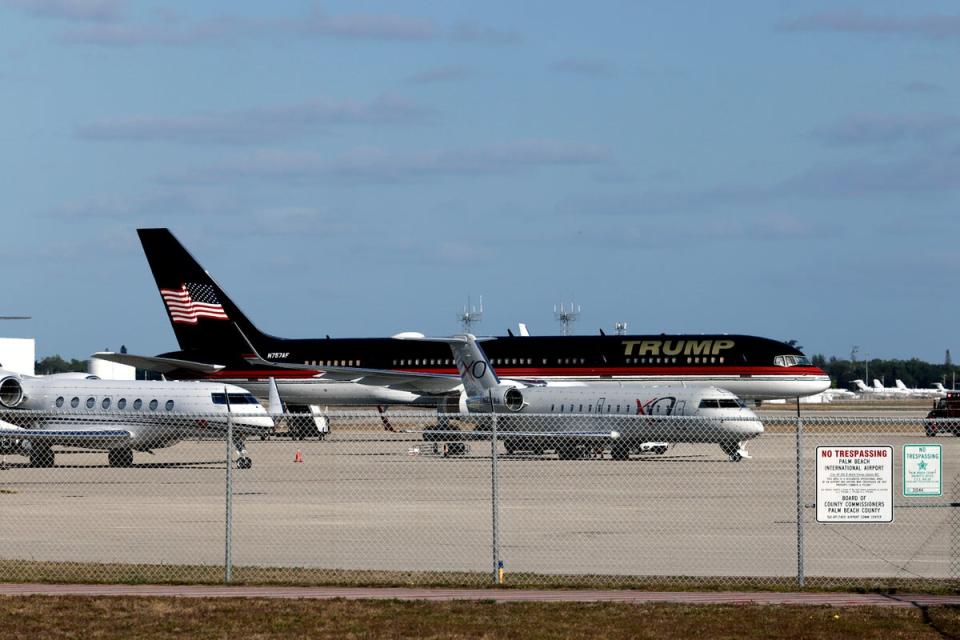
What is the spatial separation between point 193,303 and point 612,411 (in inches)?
1229

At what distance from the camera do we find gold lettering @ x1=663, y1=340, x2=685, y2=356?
218 feet

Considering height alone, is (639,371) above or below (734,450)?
above

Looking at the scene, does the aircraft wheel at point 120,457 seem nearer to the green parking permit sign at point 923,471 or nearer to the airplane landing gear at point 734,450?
the airplane landing gear at point 734,450

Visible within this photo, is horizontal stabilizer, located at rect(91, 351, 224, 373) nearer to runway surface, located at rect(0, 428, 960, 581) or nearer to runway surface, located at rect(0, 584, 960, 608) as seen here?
runway surface, located at rect(0, 428, 960, 581)

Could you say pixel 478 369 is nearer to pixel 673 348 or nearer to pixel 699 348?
pixel 673 348

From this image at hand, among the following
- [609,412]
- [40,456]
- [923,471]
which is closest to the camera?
[923,471]

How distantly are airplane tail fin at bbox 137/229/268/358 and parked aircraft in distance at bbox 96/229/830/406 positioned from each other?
5 centimetres

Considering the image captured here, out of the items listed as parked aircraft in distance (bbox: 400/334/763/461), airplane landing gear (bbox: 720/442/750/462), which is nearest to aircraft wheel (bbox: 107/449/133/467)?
parked aircraft in distance (bbox: 400/334/763/461)

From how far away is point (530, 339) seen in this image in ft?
228

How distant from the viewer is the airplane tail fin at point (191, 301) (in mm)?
74250

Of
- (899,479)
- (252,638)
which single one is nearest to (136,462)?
(899,479)

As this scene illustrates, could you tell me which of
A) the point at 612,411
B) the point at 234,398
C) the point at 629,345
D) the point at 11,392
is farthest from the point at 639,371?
the point at 11,392

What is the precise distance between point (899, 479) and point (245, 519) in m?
18.5

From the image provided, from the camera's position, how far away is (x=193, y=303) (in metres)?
74.7
